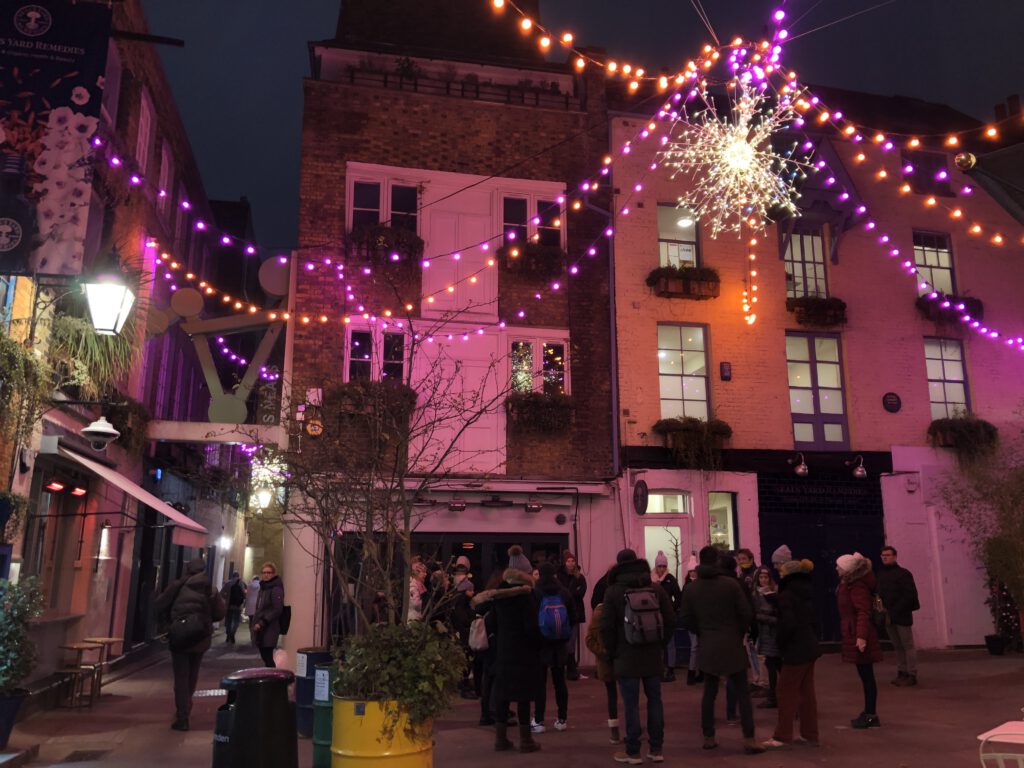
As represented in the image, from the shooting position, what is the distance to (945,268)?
1791 cm

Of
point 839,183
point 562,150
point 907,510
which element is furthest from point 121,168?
point 907,510

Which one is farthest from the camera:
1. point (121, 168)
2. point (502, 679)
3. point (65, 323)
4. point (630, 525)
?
point (630, 525)

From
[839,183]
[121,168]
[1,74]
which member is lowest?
[1,74]

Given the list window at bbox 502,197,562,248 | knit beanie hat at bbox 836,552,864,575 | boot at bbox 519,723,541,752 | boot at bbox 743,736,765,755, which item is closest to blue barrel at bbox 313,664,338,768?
boot at bbox 519,723,541,752

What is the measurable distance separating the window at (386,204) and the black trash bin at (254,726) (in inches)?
420

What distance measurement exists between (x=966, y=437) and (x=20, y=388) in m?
15.9

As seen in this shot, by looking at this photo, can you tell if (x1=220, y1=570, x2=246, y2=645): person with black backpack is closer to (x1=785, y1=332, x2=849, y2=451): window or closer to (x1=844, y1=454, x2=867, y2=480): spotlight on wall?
(x1=785, y1=332, x2=849, y2=451): window

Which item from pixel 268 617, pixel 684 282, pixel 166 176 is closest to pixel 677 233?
pixel 684 282

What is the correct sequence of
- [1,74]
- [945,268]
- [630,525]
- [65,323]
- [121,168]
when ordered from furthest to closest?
[945,268], [630,525], [121,168], [65,323], [1,74]

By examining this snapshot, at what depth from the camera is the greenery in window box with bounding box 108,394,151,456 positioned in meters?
13.3

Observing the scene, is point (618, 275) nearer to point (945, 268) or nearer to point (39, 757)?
point (945, 268)

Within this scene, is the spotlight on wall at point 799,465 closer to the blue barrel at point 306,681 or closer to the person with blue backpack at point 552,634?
the person with blue backpack at point 552,634

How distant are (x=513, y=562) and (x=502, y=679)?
107 inches

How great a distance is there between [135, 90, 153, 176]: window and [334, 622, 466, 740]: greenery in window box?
11.4 m
